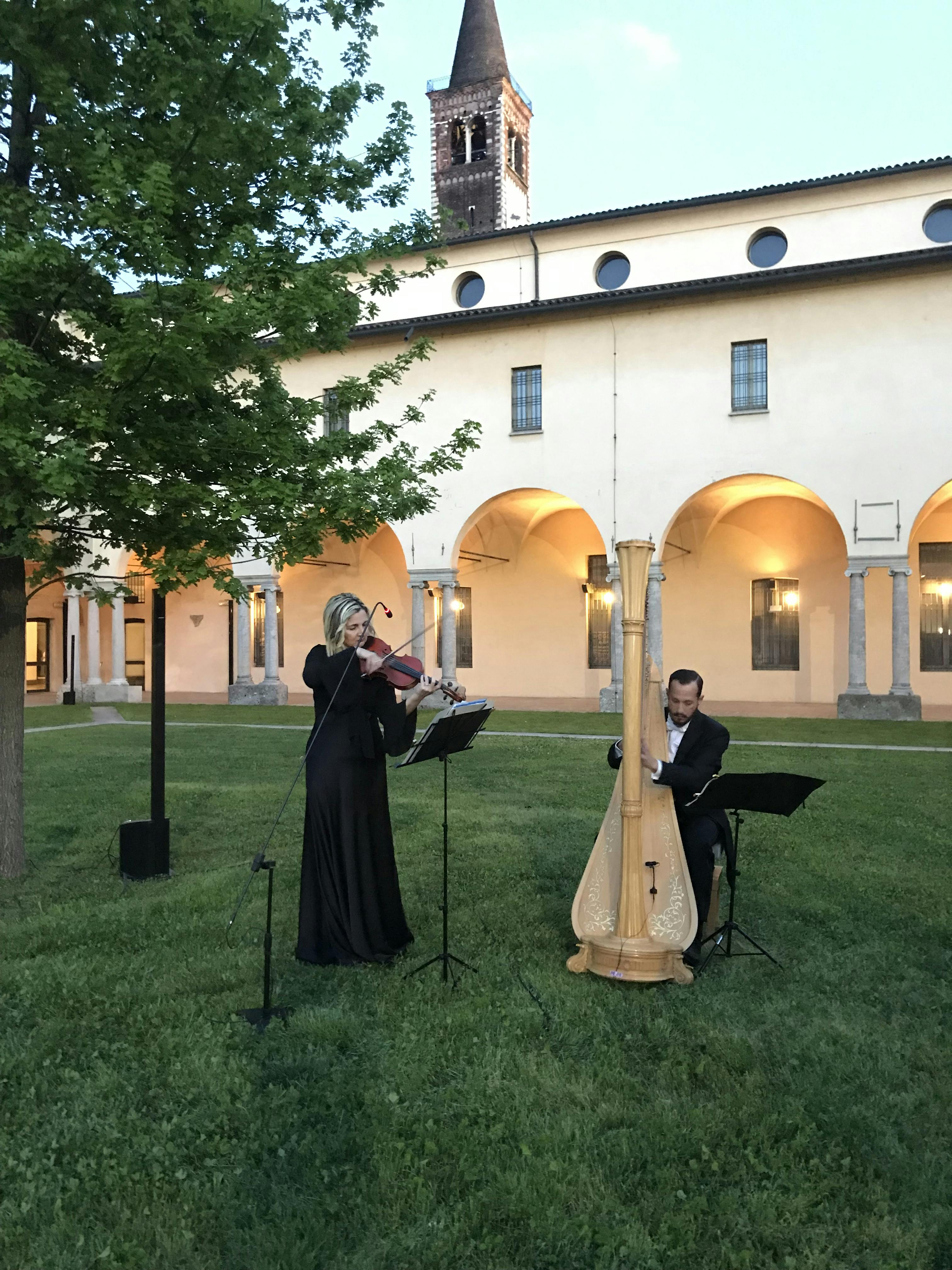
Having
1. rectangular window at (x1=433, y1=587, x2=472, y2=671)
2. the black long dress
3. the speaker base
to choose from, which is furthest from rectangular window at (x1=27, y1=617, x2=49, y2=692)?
the black long dress

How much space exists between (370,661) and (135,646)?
99.0 ft

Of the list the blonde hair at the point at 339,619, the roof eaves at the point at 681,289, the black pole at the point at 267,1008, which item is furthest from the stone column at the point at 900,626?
the black pole at the point at 267,1008

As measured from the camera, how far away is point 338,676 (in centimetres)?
480

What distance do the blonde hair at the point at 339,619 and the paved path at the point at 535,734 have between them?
32.8ft

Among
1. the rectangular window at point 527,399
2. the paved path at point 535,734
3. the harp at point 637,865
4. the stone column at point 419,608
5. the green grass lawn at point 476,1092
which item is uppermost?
the rectangular window at point 527,399

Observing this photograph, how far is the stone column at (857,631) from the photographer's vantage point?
20.0 metres

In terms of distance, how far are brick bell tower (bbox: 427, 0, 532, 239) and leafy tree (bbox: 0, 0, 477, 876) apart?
1421 inches

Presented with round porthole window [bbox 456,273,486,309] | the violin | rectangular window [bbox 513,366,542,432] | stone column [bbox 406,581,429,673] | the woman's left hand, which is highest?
round porthole window [bbox 456,273,486,309]

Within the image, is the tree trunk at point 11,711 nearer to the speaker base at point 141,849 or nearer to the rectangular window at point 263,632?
the speaker base at point 141,849

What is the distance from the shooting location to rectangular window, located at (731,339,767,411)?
815 inches

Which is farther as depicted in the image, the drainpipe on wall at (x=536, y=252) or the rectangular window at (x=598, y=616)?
the rectangular window at (x=598, y=616)

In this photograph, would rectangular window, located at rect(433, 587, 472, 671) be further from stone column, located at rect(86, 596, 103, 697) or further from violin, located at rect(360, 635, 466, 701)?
violin, located at rect(360, 635, 466, 701)

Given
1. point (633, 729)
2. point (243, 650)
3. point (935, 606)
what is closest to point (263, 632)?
point (243, 650)

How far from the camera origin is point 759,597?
24.5 metres
